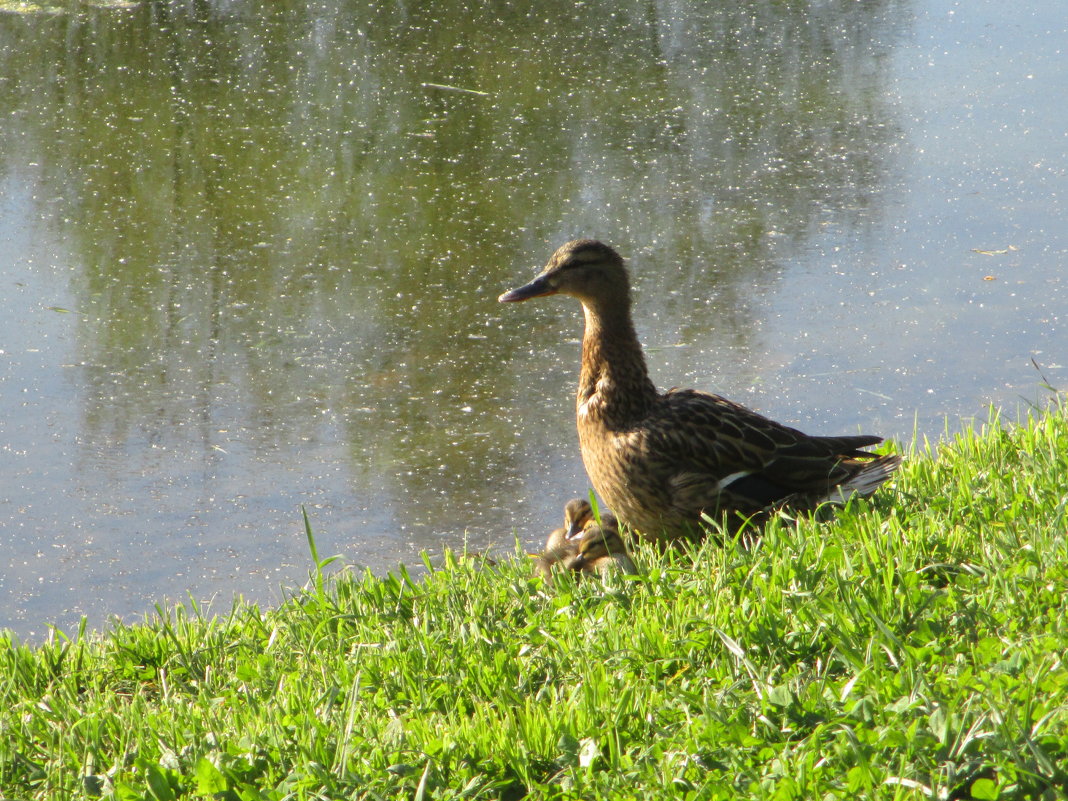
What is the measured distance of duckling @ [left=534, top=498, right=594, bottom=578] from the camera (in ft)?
13.4

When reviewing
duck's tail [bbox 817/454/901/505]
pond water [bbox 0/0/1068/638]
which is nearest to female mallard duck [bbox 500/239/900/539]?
duck's tail [bbox 817/454/901/505]

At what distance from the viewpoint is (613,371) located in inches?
177

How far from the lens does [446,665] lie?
3195 millimetres

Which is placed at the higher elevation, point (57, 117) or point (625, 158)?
point (57, 117)

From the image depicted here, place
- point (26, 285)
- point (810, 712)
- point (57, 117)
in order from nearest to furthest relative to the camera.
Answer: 1. point (810, 712)
2. point (26, 285)
3. point (57, 117)

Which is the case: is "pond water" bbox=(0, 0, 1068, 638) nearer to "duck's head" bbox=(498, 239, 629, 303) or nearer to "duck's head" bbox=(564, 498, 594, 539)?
"duck's head" bbox=(564, 498, 594, 539)

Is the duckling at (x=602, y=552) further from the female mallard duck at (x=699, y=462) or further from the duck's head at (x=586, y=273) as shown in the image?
the duck's head at (x=586, y=273)

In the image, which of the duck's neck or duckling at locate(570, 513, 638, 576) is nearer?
duckling at locate(570, 513, 638, 576)

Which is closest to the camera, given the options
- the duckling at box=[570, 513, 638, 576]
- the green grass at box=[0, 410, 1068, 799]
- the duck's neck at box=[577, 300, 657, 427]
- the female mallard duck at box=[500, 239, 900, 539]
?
the green grass at box=[0, 410, 1068, 799]

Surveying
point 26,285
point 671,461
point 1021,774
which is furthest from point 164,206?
point 1021,774

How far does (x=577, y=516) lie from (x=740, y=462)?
0.66m

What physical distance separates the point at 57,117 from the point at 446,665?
718 centimetres

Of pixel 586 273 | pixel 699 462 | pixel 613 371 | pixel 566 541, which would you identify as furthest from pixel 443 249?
pixel 699 462

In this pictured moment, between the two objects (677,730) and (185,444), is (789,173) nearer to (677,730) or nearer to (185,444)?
(185,444)
